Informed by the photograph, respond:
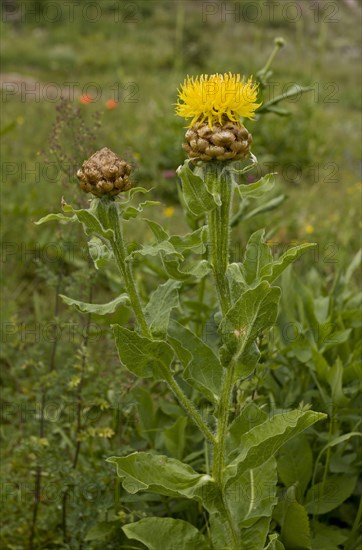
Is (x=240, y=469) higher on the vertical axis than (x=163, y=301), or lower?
lower

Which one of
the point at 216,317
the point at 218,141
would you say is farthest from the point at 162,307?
the point at 218,141

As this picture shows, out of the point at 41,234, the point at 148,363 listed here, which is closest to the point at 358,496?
the point at 148,363

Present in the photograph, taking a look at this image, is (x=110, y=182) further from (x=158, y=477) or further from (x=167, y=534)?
(x=167, y=534)

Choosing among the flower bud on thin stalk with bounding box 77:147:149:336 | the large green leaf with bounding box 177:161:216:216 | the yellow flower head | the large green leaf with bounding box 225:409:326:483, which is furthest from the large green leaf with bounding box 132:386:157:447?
the yellow flower head

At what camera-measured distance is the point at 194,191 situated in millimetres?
1354

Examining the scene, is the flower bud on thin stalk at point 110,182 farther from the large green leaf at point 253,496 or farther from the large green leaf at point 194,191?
the large green leaf at point 253,496

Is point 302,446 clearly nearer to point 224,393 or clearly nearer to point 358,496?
point 358,496

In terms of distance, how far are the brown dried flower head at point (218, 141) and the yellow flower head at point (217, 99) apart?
0.01 meters

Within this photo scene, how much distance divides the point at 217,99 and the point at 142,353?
534 millimetres

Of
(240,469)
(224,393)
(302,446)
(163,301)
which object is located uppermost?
(163,301)

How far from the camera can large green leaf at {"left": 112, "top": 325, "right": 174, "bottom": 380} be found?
1441mm

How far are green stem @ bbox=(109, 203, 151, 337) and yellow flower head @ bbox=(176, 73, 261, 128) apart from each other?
238 mm

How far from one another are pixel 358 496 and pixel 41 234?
2.35 metres

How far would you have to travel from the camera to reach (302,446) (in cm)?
195
